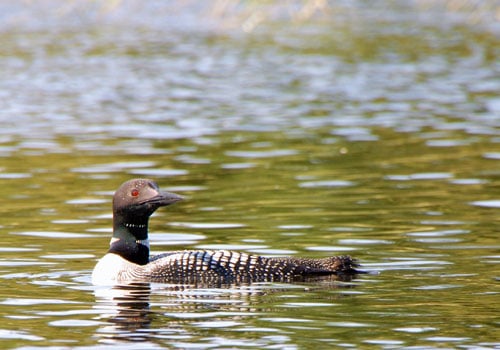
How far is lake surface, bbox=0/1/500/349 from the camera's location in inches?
301

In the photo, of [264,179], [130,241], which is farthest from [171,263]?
[264,179]

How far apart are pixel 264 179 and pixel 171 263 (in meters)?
4.66

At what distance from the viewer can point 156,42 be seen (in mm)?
31234

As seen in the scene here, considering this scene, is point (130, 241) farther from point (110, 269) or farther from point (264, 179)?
point (264, 179)

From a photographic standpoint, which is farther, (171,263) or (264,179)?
(264,179)

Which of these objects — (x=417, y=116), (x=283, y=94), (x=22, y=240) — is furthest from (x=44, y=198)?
(x=283, y=94)

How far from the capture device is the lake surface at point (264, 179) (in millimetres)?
7656

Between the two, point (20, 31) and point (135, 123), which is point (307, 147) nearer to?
point (135, 123)

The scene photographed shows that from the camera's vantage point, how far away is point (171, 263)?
29.4 ft

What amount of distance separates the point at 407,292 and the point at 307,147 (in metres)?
7.58

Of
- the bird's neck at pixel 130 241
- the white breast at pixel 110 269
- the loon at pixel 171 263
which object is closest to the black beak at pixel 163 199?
the loon at pixel 171 263

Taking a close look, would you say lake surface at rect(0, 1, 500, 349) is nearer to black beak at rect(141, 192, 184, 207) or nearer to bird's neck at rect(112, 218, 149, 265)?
bird's neck at rect(112, 218, 149, 265)

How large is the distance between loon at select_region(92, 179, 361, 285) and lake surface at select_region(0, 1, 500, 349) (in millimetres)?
135

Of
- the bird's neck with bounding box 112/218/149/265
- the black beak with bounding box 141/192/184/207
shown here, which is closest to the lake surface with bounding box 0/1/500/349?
the bird's neck with bounding box 112/218/149/265
